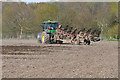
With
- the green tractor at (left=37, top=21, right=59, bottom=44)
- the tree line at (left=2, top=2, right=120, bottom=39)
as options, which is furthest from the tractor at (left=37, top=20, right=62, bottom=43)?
the tree line at (left=2, top=2, right=120, bottom=39)

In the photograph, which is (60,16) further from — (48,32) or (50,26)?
(48,32)

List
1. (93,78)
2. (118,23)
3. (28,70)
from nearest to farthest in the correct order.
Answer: (93,78) < (28,70) < (118,23)

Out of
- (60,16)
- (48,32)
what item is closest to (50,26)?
(48,32)

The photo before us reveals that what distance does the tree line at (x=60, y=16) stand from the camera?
69938 millimetres

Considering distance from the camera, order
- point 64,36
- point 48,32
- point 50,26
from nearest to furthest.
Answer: point 64,36
point 48,32
point 50,26

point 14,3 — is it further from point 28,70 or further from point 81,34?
point 28,70

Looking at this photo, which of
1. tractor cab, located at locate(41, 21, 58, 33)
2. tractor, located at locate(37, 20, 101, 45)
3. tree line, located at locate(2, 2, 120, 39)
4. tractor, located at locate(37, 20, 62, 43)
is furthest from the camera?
tree line, located at locate(2, 2, 120, 39)

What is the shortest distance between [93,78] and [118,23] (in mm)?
52074

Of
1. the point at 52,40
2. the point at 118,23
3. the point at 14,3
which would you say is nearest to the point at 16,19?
the point at 14,3

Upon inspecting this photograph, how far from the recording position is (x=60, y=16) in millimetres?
70938

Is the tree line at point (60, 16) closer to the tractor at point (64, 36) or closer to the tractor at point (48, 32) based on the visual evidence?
the tractor at point (48, 32)

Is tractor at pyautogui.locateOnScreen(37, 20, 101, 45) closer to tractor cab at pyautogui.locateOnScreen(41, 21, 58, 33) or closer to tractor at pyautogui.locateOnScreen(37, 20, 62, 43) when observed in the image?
tractor at pyautogui.locateOnScreen(37, 20, 62, 43)

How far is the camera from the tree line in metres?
69.9

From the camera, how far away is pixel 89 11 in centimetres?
7688
